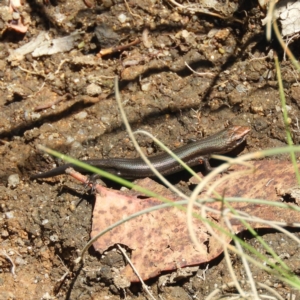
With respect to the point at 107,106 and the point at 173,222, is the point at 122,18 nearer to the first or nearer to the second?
the point at 107,106

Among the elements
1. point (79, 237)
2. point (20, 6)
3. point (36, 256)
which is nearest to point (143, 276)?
point (79, 237)

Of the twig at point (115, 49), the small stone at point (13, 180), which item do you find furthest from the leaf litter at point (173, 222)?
the twig at point (115, 49)

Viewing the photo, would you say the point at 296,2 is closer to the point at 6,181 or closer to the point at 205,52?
the point at 205,52

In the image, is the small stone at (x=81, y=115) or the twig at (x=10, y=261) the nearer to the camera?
the twig at (x=10, y=261)

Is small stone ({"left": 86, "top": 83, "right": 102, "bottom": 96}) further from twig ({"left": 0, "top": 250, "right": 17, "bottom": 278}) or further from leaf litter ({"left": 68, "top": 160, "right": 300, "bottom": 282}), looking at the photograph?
twig ({"left": 0, "top": 250, "right": 17, "bottom": 278})

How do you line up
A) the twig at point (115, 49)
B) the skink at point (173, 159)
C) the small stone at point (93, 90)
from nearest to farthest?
the skink at point (173, 159), the small stone at point (93, 90), the twig at point (115, 49)

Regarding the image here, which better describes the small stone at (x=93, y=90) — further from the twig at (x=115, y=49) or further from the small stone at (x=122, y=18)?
the small stone at (x=122, y=18)
